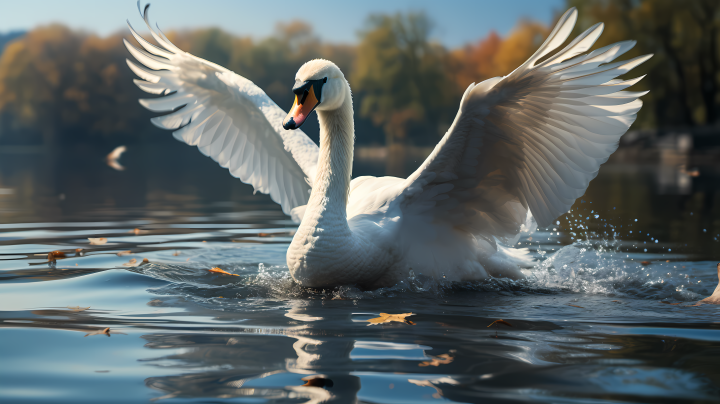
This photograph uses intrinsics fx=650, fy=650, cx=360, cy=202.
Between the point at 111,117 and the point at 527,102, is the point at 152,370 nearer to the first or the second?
the point at 527,102

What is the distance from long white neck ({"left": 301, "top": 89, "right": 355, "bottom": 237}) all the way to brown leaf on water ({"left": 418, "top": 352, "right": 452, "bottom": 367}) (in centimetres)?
190

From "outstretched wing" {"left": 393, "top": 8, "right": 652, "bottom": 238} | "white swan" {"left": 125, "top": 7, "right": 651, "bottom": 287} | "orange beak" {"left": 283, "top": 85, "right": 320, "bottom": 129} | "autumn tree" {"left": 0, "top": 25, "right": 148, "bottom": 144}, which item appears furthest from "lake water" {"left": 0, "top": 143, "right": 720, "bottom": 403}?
"autumn tree" {"left": 0, "top": 25, "right": 148, "bottom": 144}

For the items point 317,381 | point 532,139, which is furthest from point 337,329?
point 532,139

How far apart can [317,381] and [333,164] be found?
2704mm

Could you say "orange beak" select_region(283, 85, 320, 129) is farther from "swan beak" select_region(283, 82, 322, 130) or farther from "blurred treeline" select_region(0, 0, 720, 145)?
"blurred treeline" select_region(0, 0, 720, 145)

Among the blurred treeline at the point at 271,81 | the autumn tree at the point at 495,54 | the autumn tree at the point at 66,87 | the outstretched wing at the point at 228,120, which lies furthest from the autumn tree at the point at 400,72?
the outstretched wing at the point at 228,120

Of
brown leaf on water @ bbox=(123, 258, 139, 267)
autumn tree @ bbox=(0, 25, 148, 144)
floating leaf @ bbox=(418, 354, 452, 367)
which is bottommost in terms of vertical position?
floating leaf @ bbox=(418, 354, 452, 367)

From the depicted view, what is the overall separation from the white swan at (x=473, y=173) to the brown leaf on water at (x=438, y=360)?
5.52 ft

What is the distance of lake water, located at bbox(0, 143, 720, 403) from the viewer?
9.81 ft

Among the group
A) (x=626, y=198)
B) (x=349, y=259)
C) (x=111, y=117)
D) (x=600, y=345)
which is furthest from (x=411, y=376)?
(x=111, y=117)

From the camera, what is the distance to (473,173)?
518 cm

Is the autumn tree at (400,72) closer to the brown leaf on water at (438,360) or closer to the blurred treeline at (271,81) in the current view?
the blurred treeline at (271,81)

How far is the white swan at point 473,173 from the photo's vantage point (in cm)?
458

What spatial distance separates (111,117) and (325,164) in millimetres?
65356
